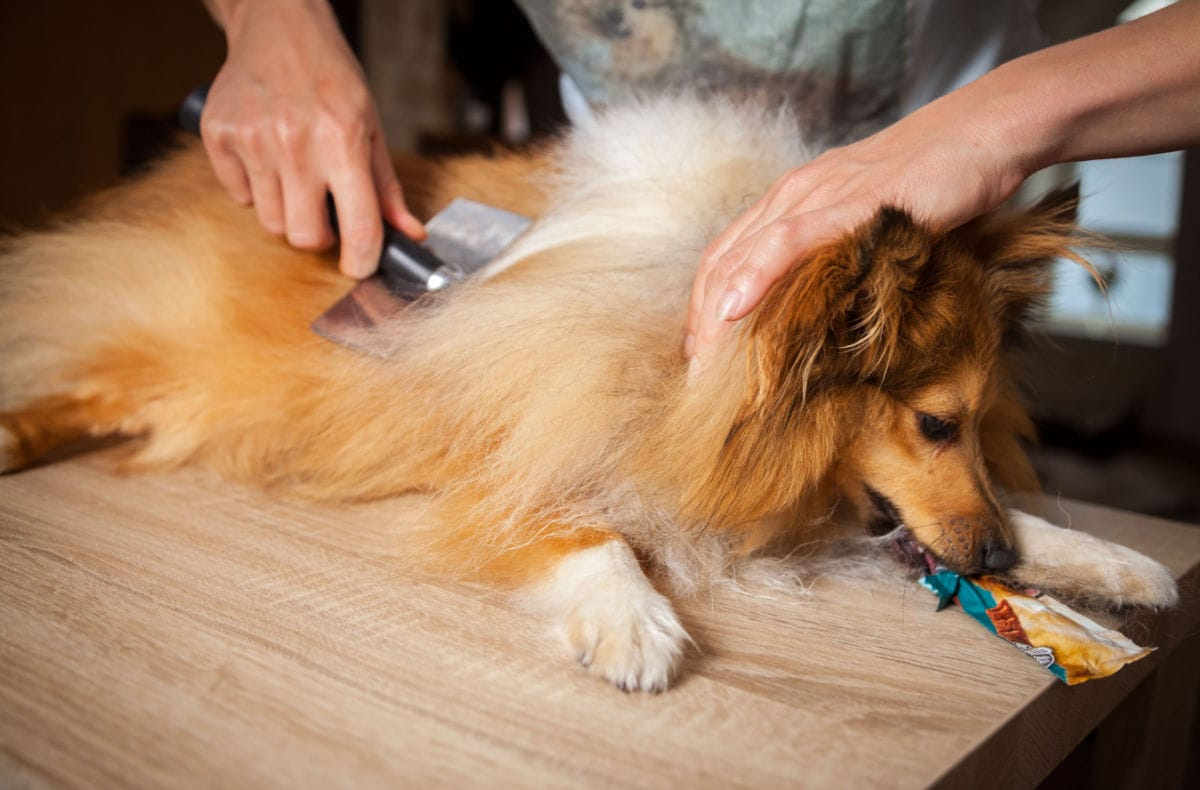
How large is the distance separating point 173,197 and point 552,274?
2.67ft

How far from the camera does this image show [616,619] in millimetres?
904

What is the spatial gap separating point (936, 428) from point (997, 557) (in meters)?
0.17

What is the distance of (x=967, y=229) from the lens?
1.24 meters

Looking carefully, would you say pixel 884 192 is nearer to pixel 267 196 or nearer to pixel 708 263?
pixel 708 263

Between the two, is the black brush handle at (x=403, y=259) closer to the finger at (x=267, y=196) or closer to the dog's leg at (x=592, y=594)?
the finger at (x=267, y=196)

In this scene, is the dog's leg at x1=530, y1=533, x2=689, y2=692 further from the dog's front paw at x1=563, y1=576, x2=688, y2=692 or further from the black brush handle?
the black brush handle

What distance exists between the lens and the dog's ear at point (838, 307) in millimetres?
975

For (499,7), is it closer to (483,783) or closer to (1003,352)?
(1003,352)

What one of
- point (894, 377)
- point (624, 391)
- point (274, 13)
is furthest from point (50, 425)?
point (894, 377)

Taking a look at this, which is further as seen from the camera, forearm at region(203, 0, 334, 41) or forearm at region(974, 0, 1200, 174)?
forearm at region(203, 0, 334, 41)

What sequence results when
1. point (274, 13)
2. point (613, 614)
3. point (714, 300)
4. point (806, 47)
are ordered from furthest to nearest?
point (806, 47) → point (274, 13) → point (714, 300) → point (613, 614)

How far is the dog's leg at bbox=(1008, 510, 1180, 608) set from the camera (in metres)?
1.09

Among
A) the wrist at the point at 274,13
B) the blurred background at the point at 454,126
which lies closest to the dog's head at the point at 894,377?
the wrist at the point at 274,13

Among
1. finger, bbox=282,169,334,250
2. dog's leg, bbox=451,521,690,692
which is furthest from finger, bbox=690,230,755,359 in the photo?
finger, bbox=282,169,334,250
